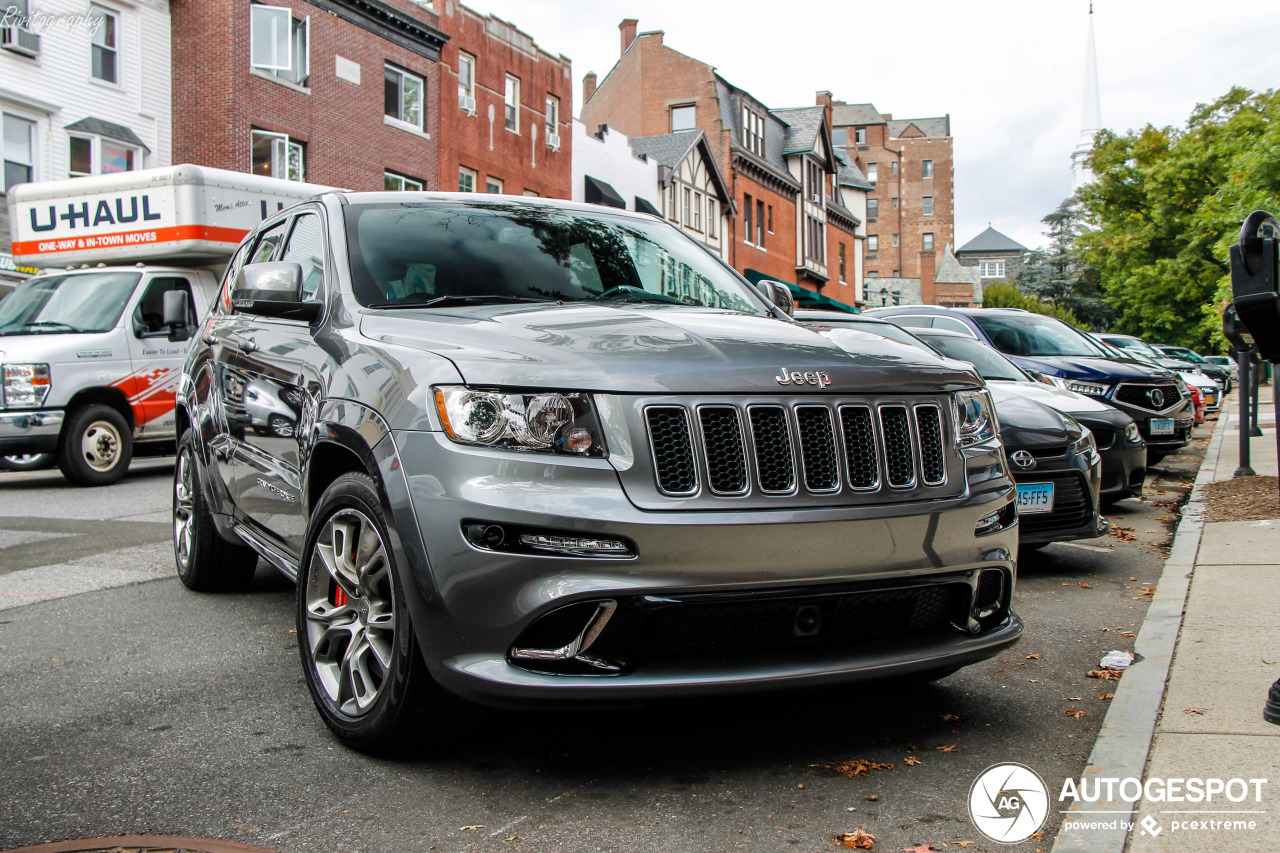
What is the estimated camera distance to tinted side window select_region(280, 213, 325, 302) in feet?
14.8

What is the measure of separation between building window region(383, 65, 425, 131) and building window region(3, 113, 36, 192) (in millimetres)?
9221

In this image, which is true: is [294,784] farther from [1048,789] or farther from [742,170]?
[742,170]

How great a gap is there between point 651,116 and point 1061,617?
44.2 metres

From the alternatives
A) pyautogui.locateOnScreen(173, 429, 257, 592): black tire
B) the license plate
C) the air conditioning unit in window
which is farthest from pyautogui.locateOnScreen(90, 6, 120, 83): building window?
the license plate

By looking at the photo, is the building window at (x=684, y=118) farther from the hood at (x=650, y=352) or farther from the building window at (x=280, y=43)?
the hood at (x=650, y=352)

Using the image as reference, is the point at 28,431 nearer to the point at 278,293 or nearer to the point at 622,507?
the point at 278,293

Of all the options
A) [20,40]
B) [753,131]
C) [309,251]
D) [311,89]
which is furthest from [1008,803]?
[753,131]

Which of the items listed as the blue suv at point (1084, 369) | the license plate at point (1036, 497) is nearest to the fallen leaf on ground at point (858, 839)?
the license plate at point (1036, 497)

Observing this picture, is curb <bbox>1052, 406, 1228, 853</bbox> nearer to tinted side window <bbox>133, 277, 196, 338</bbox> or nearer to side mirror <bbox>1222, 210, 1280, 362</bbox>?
side mirror <bbox>1222, 210, 1280, 362</bbox>

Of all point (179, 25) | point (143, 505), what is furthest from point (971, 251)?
point (143, 505)

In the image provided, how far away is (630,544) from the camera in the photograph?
298 cm

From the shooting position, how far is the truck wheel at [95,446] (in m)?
11.8

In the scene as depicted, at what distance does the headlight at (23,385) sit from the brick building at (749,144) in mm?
33142

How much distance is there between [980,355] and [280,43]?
20.3m
